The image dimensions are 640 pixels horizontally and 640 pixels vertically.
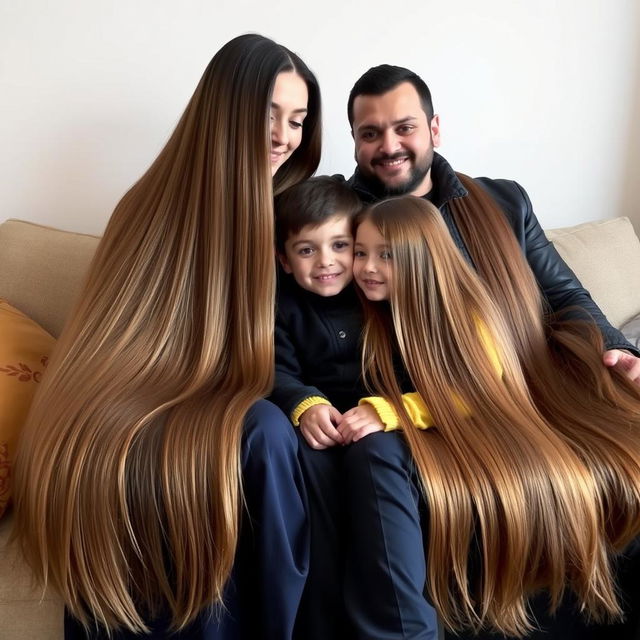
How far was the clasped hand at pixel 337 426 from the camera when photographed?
117 centimetres

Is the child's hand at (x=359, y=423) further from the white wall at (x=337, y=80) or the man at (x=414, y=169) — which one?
the white wall at (x=337, y=80)

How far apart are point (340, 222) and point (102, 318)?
521 mm

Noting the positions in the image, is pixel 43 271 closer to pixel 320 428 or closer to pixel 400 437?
pixel 320 428

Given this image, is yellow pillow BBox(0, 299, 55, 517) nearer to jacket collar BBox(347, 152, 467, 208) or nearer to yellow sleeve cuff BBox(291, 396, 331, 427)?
yellow sleeve cuff BBox(291, 396, 331, 427)

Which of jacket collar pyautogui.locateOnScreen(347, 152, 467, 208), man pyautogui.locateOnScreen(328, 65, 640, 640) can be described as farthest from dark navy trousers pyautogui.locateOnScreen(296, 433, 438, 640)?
jacket collar pyautogui.locateOnScreen(347, 152, 467, 208)

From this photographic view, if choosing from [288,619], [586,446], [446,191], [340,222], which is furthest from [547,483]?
[446,191]

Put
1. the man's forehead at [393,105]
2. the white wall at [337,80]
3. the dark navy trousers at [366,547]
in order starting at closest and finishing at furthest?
the dark navy trousers at [366,547] < the man's forehead at [393,105] < the white wall at [337,80]

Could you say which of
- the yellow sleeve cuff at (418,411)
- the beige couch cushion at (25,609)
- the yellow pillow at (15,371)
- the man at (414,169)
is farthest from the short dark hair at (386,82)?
the beige couch cushion at (25,609)

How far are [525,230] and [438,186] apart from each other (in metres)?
0.25

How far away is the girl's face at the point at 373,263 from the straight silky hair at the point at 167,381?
0.20 m

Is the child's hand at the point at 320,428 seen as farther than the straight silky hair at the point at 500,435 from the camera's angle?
Yes

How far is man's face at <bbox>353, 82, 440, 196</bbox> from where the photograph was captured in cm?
156

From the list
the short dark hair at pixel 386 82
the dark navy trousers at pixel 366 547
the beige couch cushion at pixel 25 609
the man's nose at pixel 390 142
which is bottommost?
the beige couch cushion at pixel 25 609

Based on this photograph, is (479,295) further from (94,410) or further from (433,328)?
(94,410)
